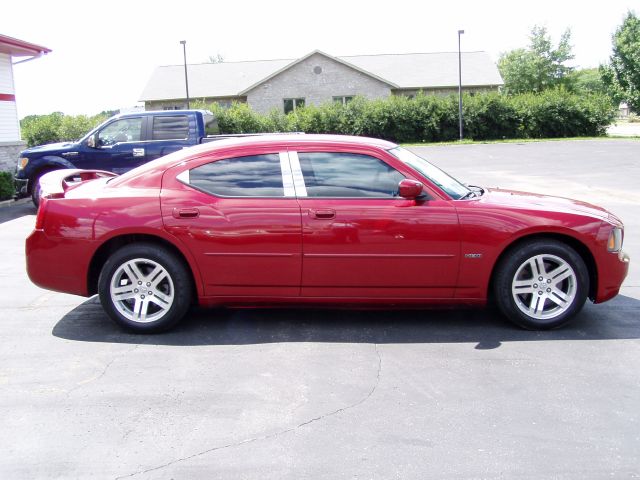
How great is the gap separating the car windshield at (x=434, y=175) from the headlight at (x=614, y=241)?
1.18m

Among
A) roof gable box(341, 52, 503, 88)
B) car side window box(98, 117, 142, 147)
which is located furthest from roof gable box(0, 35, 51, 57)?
roof gable box(341, 52, 503, 88)

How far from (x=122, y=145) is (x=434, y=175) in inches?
352

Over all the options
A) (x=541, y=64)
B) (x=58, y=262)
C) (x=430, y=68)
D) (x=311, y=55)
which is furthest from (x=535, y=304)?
(x=541, y=64)

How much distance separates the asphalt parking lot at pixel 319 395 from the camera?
11.3 ft

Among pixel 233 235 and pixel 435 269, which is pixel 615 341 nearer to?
pixel 435 269

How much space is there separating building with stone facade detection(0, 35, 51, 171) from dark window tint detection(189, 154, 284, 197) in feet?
43.5

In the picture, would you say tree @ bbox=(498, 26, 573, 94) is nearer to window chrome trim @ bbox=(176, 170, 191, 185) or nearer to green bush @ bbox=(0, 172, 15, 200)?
green bush @ bbox=(0, 172, 15, 200)

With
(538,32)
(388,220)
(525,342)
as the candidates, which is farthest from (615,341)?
(538,32)

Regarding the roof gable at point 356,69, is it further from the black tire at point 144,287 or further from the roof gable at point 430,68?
the black tire at point 144,287

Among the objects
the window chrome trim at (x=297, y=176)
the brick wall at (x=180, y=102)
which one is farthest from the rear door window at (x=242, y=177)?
the brick wall at (x=180, y=102)

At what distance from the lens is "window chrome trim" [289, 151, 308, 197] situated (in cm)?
548

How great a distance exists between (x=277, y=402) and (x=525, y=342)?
2.14 meters

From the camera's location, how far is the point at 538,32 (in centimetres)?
7225

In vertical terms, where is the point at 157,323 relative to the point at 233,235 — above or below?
below
